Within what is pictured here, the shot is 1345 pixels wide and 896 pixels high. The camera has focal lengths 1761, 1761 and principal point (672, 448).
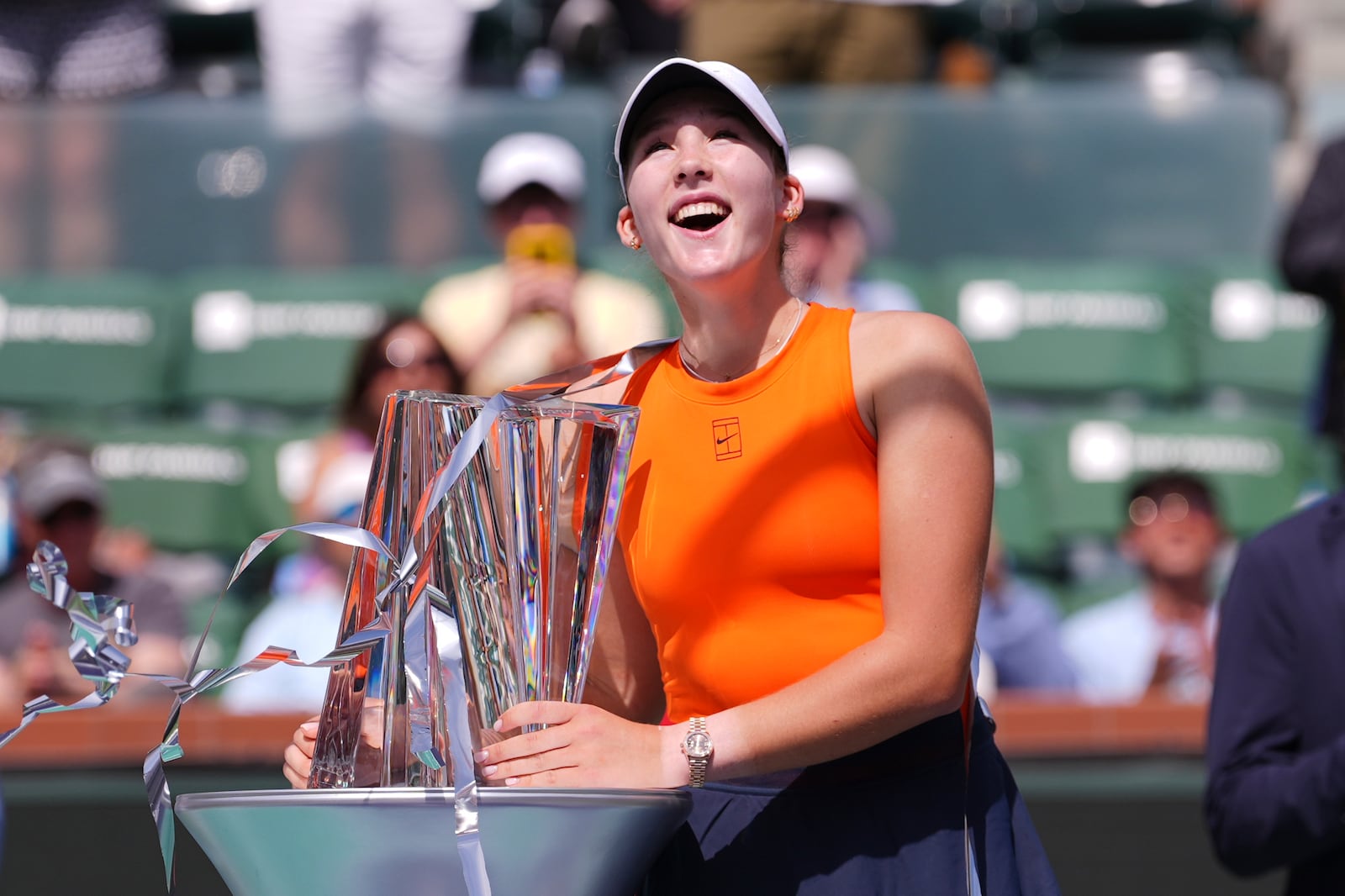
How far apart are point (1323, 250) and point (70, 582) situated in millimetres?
2995

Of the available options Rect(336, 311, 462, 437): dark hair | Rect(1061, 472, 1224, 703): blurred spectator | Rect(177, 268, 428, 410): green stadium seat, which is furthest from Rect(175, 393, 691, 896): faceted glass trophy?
Rect(177, 268, 428, 410): green stadium seat

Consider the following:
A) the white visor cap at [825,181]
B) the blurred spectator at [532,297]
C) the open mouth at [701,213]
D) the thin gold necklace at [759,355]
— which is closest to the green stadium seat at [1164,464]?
the white visor cap at [825,181]

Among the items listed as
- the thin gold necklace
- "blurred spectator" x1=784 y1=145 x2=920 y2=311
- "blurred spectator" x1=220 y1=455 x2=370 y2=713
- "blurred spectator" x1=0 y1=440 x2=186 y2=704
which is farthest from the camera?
"blurred spectator" x1=784 y1=145 x2=920 y2=311

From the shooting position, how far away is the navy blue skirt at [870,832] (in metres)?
1.53

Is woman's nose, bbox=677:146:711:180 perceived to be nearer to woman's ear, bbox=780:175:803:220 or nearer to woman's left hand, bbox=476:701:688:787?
woman's ear, bbox=780:175:803:220

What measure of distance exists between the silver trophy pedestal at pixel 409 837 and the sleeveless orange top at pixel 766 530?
241 mm

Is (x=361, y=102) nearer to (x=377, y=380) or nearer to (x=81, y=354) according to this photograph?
(x=81, y=354)

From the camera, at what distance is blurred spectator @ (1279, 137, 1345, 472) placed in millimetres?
4043

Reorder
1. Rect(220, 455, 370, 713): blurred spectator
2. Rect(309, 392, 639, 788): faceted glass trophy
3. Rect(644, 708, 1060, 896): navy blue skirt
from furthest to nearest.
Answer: Rect(220, 455, 370, 713): blurred spectator → Rect(644, 708, 1060, 896): navy blue skirt → Rect(309, 392, 639, 788): faceted glass trophy

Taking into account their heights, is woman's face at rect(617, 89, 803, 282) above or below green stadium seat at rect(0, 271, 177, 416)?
above

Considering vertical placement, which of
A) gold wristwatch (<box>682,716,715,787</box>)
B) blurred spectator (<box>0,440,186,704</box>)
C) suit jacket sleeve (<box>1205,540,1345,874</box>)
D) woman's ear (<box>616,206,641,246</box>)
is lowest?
blurred spectator (<box>0,440,186,704</box>)

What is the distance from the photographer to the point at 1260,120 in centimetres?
571

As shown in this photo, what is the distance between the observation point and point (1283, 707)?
2080mm

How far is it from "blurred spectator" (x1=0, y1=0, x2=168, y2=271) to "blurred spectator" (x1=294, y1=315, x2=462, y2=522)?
188 centimetres
